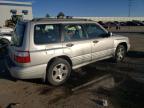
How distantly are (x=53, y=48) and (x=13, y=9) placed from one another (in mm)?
37078

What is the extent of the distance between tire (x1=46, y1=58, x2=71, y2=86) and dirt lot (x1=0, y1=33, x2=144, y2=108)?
181mm

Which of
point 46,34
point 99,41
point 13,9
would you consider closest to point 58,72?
point 46,34

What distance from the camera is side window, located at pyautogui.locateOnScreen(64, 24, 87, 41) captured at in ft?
18.7

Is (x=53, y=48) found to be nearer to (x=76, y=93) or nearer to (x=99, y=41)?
(x=76, y=93)

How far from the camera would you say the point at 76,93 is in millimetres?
5070

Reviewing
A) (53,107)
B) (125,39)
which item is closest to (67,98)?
(53,107)

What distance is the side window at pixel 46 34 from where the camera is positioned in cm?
515

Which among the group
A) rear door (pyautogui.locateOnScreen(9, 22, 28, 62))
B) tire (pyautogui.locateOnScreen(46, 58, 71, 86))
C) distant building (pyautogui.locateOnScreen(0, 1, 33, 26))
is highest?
distant building (pyautogui.locateOnScreen(0, 1, 33, 26))

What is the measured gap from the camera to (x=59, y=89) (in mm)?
5395

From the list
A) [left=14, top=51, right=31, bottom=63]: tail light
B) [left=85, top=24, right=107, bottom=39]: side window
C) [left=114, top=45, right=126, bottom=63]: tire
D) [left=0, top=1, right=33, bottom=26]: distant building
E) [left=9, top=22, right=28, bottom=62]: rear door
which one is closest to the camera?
[left=14, top=51, right=31, bottom=63]: tail light

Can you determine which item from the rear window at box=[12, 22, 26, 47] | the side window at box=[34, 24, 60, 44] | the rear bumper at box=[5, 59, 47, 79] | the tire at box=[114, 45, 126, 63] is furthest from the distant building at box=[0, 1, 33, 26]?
the rear bumper at box=[5, 59, 47, 79]

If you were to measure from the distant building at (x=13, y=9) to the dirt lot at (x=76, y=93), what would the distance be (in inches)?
1323

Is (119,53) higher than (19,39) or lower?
lower

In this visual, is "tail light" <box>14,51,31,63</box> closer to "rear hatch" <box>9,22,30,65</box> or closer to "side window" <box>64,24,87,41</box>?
"rear hatch" <box>9,22,30,65</box>
